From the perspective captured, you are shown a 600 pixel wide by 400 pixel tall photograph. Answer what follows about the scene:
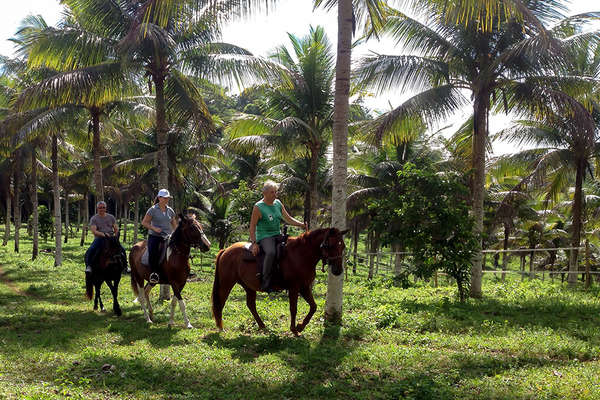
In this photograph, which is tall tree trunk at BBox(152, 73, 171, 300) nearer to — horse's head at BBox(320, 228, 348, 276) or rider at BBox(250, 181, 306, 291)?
rider at BBox(250, 181, 306, 291)

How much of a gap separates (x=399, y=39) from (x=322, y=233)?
341 inches

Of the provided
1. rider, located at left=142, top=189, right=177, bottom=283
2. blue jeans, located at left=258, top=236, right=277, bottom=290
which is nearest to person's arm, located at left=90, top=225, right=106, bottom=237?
rider, located at left=142, top=189, right=177, bottom=283

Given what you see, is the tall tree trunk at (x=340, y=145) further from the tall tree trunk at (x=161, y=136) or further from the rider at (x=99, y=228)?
the tall tree trunk at (x=161, y=136)

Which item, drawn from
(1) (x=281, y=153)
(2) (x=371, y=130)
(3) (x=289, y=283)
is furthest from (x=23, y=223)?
(3) (x=289, y=283)

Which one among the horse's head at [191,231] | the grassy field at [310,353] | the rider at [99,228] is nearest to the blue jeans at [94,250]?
the rider at [99,228]

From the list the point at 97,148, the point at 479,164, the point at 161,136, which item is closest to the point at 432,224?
the point at 479,164

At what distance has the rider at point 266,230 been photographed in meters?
7.99

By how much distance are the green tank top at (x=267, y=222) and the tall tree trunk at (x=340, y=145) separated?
1.40 metres

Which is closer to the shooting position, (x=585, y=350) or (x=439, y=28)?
(x=585, y=350)

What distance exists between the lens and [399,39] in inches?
564

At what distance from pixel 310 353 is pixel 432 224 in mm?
6830

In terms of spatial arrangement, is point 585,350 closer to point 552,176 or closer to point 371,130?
point 371,130

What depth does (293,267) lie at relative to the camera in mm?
7953

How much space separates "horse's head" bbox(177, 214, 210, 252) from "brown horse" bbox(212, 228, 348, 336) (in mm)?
494
